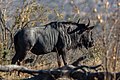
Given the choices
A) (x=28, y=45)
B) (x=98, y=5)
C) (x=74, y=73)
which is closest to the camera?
(x=98, y=5)

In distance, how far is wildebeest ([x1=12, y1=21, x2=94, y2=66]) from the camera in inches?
481

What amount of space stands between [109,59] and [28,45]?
255 inches

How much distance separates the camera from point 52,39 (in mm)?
12914

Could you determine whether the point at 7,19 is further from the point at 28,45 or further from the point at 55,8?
the point at 28,45

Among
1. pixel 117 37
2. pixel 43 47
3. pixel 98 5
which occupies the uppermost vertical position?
pixel 98 5

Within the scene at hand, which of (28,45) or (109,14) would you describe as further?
(28,45)

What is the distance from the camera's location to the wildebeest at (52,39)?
481 inches

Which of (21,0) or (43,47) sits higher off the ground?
(21,0)

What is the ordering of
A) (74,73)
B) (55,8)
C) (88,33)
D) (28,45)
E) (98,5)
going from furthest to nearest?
(55,8) → (88,33) → (28,45) → (74,73) → (98,5)

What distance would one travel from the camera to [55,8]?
16625 millimetres

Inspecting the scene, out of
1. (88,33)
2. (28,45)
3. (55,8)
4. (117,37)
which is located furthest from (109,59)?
(55,8)

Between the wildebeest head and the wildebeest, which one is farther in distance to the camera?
the wildebeest head

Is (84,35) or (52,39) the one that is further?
(84,35)

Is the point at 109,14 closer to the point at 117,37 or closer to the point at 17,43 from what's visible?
the point at 117,37
